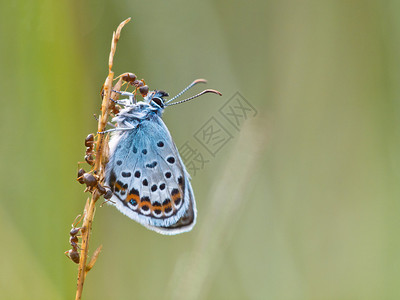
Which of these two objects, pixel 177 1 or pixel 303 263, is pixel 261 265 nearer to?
pixel 303 263

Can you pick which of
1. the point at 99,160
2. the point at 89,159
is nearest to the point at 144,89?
the point at 89,159

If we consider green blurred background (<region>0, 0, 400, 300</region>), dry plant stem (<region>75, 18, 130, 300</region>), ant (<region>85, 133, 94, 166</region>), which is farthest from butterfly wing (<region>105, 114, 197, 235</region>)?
dry plant stem (<region>75, 18, 130, 300</region>)

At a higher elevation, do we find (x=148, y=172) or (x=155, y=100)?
(x=155, y=100)

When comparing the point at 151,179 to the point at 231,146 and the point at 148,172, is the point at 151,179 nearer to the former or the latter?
the point at 148,172

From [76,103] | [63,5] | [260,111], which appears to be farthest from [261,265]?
[63,5]

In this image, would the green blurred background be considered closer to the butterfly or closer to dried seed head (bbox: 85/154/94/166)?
the butterfly

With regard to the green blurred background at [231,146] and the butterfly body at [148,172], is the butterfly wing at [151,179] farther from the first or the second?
the green blurred background at [231,146]

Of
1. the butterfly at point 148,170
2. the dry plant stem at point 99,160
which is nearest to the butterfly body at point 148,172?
the butterfly at point 148,170
